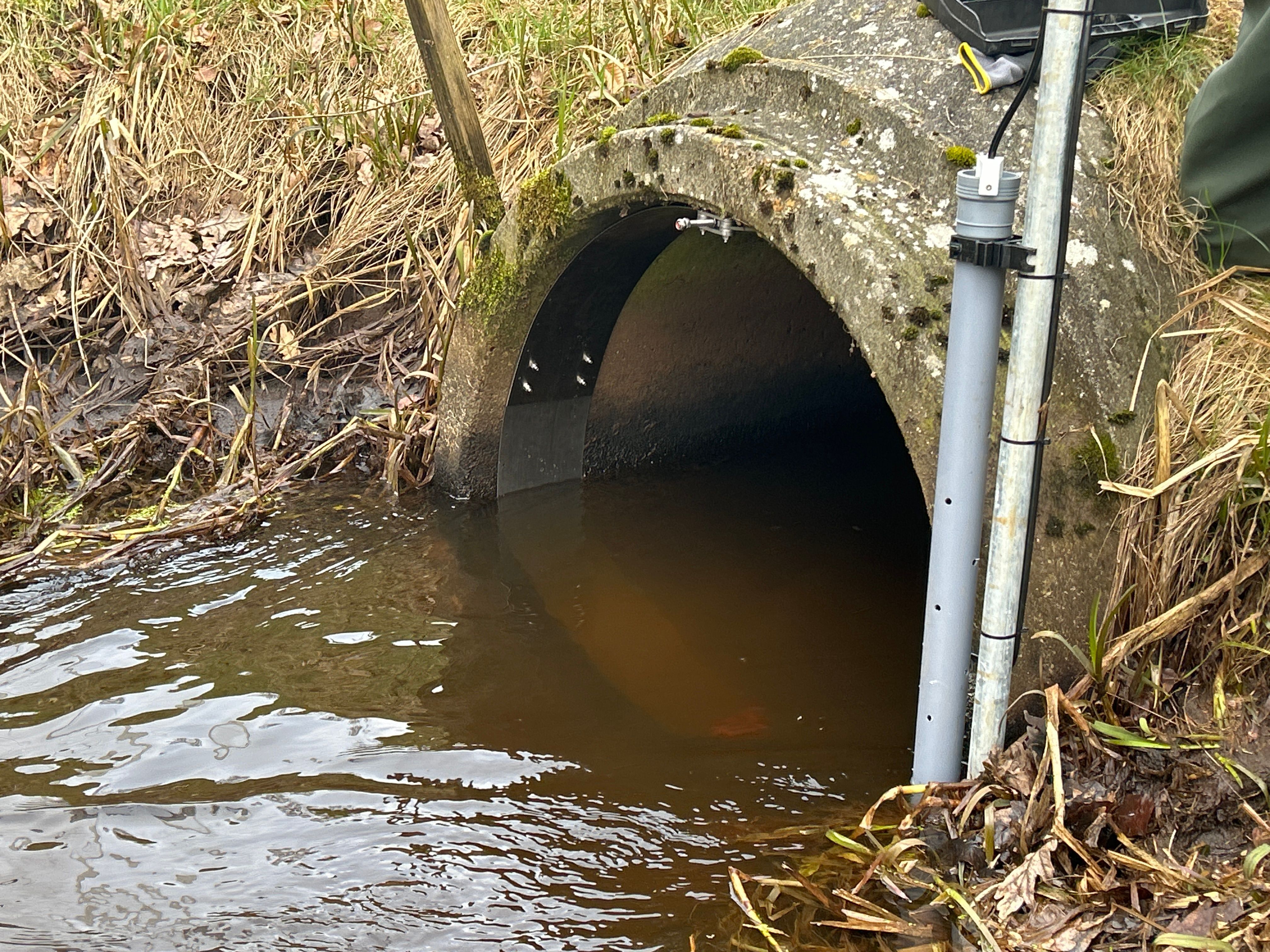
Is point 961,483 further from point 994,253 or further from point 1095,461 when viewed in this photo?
point 994,253

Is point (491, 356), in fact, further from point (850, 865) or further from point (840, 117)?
point (850, 865)

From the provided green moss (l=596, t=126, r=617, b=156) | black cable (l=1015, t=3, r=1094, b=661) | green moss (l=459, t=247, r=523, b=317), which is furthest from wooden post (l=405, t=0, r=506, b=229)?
black cable (l=1015, t=3, r=1094, b=661)

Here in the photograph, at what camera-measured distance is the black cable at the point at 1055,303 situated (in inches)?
82.5

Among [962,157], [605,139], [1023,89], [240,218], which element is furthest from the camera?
[240,218]

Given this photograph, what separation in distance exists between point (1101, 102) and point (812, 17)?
3.66 feet

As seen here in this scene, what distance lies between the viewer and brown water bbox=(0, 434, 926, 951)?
255 centimetres

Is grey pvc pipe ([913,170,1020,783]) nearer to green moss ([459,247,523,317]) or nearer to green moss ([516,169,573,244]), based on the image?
green moss ([516,169,573,244])

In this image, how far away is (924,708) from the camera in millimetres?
2576

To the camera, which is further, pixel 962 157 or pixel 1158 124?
pixel 962 157

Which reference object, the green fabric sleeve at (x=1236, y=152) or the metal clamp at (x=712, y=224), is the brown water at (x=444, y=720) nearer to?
the metal clamp at (x=712, y=224)

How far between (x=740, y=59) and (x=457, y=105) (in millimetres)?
1360

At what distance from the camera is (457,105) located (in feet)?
14.5

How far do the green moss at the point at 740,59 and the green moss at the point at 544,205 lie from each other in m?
0.66

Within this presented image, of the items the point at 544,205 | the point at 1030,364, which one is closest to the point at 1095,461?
the point at 1030,364
